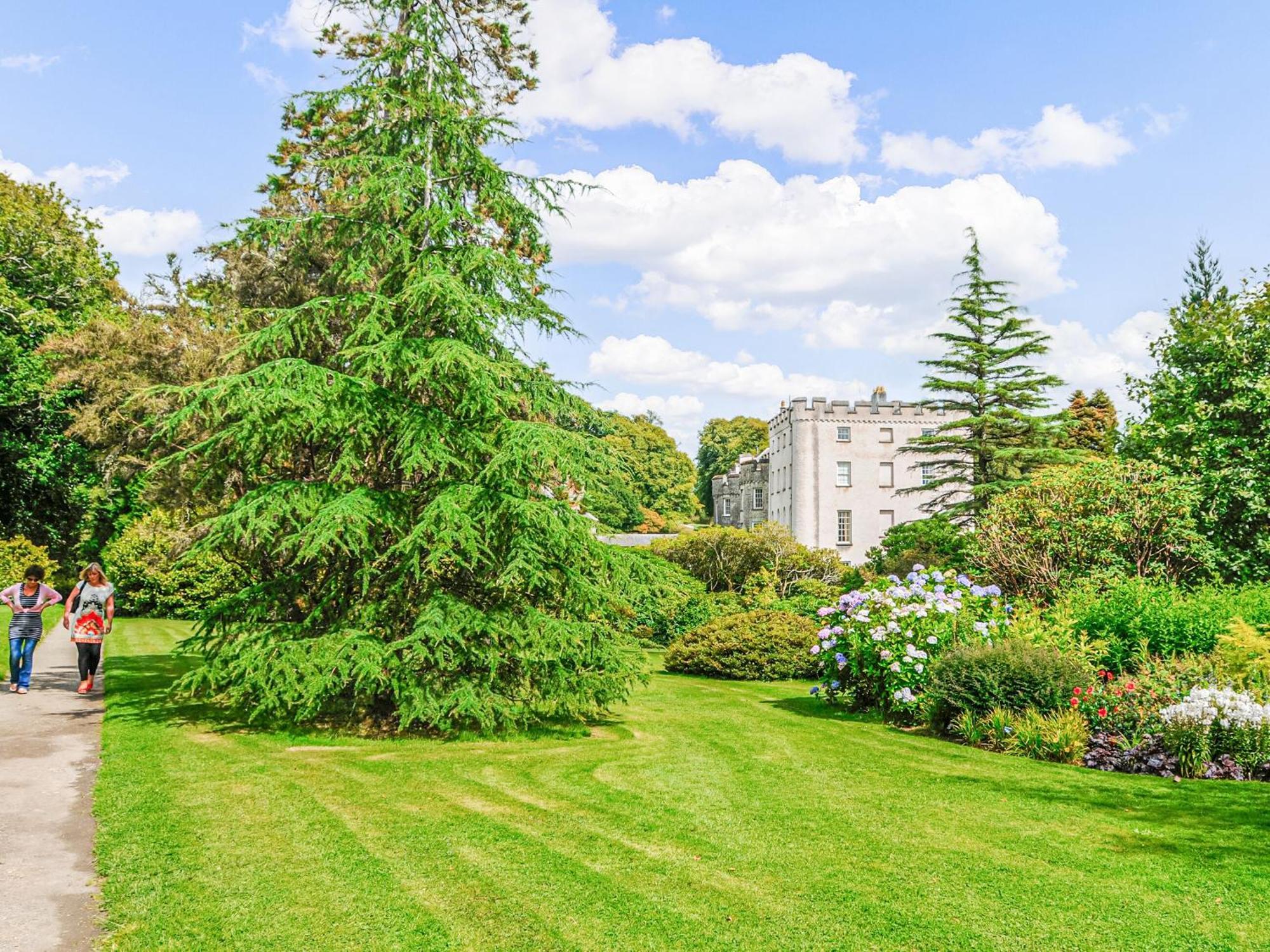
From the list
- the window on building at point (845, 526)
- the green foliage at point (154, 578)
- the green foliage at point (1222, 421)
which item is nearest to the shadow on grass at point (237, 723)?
the green foliage at point (1222, 421)

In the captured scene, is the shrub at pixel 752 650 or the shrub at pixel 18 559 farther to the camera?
the shrub at pixel 18 559

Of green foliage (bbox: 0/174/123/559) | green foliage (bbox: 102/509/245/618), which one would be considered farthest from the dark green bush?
green foliage (bbox: 0/174/123/559)

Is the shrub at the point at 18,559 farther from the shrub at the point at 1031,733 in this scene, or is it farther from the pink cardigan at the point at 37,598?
the shrub at the point at 1031,733

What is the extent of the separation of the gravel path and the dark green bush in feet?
29.1

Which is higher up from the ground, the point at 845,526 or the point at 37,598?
the point at 845,526

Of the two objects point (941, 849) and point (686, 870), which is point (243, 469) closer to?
point (686, 870)

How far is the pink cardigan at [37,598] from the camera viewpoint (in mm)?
11648

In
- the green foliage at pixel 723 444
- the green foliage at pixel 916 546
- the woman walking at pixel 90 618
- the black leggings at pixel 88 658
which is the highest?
the green foliage at pixel 723 444

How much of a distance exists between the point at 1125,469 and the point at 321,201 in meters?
14.9

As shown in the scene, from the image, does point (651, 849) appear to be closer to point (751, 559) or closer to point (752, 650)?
point (752, 650)

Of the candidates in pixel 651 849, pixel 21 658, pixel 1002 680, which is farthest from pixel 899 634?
pixel 21 658

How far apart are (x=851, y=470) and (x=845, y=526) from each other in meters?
3.08

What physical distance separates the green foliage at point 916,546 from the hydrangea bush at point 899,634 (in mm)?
8793

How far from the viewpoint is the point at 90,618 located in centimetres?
1184
